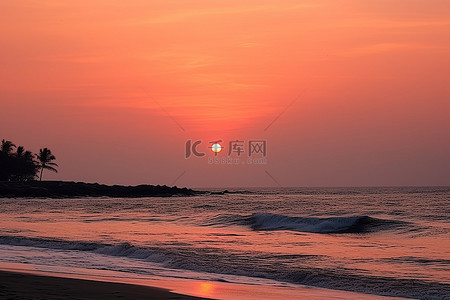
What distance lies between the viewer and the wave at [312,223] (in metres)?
35.6

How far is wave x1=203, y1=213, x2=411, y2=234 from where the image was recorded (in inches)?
1403

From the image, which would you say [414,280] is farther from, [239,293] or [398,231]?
[398,231]

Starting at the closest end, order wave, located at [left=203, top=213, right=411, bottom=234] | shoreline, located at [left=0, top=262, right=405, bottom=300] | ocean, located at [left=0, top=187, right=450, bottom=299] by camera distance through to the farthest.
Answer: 1. shoreline, located at [left=0, top=262, right=405, bottom=300]
2. ocean, located at [left=0, top=187, right=450, bottom=299]
3. wave, located at [left=203, top=213, right=411, bottom=234]

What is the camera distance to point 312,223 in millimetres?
38469

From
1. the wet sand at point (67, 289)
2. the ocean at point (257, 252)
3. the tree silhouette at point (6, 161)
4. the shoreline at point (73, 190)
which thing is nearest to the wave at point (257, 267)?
the ocean at point (257, 252)

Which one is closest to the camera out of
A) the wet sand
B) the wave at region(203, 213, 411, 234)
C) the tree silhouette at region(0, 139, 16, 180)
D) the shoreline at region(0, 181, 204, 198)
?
the wet sand

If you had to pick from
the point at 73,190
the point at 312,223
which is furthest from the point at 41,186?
the point at 312,223

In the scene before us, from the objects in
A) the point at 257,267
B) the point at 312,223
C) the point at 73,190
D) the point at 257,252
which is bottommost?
the point at 257,267

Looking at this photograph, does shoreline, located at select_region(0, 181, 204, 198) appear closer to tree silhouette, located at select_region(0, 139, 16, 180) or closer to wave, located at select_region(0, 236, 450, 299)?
tree silhouette, located at select_region(0, 139, 16, 180)

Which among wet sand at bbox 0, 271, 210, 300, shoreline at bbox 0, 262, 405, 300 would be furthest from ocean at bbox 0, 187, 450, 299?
wet sand at bbox 0, 271, 210, 300

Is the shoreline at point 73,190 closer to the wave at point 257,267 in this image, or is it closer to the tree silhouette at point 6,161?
the tree silhouette at point 6,161

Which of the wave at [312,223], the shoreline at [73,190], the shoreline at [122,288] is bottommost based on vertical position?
the shoreline at [122,288]

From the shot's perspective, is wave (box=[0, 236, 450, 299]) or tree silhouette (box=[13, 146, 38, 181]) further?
tree silhouette (box=[13, 146, 38, 181])

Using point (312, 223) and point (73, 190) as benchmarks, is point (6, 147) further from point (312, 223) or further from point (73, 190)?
point (312, 223)
